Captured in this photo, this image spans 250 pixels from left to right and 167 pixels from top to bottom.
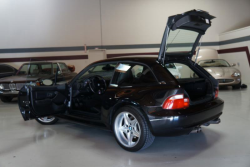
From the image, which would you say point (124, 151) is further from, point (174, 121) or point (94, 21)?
point (94, 21)

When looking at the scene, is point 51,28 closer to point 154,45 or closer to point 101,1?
point 101,1

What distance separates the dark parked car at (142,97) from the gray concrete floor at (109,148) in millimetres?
237

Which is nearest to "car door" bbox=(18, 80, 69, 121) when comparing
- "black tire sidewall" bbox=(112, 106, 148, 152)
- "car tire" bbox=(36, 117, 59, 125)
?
"car tire" bbox=(36, 117, 59, 125)

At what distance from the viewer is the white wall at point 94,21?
33.3ft

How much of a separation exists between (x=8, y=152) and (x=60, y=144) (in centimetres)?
65

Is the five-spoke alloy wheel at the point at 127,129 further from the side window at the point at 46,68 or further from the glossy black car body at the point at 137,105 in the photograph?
the side window at the point at 46,68

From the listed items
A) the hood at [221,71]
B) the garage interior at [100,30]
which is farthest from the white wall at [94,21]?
the hood at [221,71]

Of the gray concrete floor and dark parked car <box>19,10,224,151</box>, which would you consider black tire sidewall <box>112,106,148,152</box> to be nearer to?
dark parked car <box>19,10,224,151</box>

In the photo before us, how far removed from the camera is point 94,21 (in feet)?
34.9

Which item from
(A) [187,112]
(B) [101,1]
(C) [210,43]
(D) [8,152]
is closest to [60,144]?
(D) [8,152]

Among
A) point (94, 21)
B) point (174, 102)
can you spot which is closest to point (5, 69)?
point (94, 21)

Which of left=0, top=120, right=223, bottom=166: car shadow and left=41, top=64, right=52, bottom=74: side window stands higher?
left=41, top=64, right=52, bottom=74: side window

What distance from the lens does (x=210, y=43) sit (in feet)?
37.4

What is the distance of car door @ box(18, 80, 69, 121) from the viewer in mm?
2859
